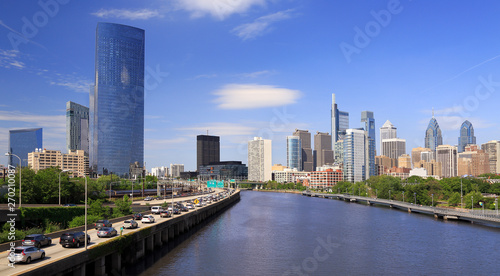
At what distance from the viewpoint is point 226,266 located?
56000 millimetres

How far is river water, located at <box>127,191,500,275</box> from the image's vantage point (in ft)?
180

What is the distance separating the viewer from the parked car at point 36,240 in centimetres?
4241

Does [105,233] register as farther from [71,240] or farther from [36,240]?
[36,240]

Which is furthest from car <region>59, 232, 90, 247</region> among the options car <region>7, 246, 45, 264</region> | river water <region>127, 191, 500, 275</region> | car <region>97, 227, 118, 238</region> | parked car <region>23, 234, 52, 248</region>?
river water <region>127, 191, 500, 275</region>

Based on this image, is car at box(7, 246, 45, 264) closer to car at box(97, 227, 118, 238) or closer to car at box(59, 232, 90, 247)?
car at box(59, 232, 90, 247)

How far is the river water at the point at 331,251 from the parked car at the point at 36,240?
1083 cm

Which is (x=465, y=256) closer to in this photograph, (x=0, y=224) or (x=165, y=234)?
(x=165, y=234)

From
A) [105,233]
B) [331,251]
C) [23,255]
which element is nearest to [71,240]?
[23,255]

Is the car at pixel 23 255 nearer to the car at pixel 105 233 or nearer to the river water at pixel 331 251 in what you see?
the car at pixel 105 233

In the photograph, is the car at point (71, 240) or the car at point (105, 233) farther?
the car at point (105, 233)

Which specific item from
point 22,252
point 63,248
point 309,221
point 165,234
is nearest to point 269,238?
point 165,234

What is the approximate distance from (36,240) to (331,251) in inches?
1718

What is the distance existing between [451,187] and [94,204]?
528 feet

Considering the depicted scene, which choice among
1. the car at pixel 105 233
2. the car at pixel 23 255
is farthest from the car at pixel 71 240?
the car at pixel 105 233
